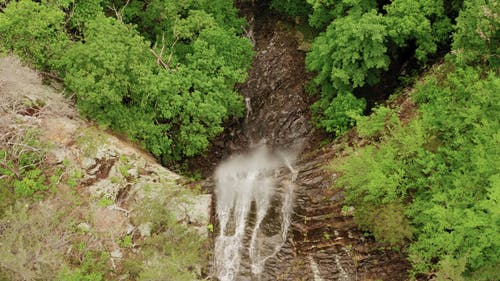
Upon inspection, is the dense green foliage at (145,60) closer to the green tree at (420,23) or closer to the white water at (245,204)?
the white water at (245,204)

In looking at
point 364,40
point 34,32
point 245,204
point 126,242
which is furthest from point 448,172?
point 34,32

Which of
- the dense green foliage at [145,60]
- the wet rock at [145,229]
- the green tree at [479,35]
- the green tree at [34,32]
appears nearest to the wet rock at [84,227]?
the wet rock at [145,229]

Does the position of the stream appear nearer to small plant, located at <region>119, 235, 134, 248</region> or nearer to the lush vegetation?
the lush vegetation

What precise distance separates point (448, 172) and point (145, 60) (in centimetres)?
1548

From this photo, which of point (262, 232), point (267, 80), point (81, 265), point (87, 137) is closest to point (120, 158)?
point (87, 137)

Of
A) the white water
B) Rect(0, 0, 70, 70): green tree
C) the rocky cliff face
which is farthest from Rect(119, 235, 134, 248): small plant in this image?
Rect(0, 0, 70, 70): green tree

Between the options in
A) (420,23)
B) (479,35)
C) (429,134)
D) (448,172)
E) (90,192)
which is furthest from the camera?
(420,23)

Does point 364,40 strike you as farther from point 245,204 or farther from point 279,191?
point 245,204

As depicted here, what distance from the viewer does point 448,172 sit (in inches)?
656

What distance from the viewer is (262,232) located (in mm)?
21109

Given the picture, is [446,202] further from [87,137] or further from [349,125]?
[87,137]

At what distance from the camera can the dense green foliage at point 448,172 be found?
14953 mm

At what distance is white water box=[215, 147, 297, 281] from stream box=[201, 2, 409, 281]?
49 millimetres

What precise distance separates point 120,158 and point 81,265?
5560 mm
